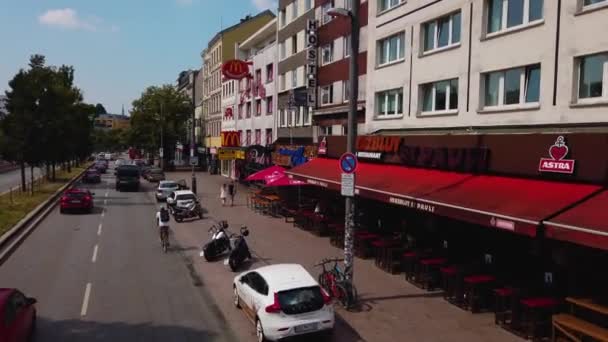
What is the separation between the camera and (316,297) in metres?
11.3

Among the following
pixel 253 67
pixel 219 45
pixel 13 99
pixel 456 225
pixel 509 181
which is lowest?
pixel 456 225

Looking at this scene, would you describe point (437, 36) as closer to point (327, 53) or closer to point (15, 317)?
point (327, 53)

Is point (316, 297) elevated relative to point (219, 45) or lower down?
lower down

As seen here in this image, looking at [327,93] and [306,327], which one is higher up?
[327,93]

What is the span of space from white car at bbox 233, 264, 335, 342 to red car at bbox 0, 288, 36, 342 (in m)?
4.60

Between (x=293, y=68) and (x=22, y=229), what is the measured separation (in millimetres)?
20962

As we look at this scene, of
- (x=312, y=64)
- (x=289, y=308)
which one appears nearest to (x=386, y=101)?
(x=312, y=64)

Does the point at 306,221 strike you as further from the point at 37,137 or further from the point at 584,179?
the point at 37,137

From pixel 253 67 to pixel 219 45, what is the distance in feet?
70.8

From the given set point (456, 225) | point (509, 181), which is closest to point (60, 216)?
point (456, 225)

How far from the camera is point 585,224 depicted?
32.8 feet

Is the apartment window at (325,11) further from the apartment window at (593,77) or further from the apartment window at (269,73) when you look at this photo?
the apartment window at (593,77)

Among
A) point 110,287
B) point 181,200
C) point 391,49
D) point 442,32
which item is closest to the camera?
point 110,287

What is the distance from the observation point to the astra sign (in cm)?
1233
